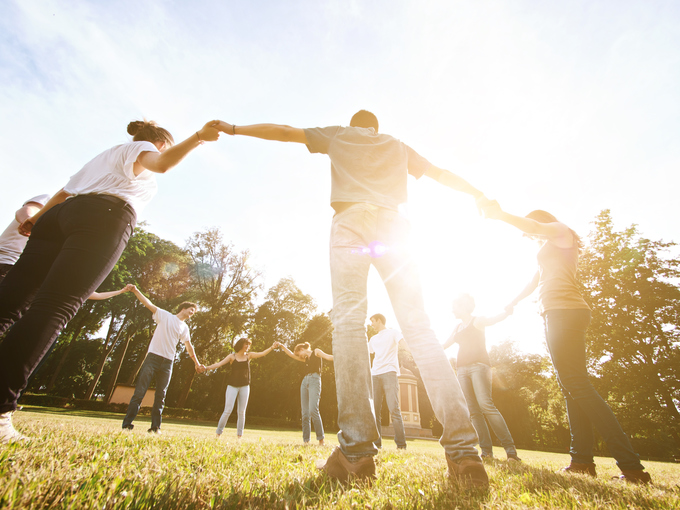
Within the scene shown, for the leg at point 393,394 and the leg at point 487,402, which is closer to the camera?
the leg at point 487,402

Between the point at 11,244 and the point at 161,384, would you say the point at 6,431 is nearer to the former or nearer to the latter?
the point at 11,244

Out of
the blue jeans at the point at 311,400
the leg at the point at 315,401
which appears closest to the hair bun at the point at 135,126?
the blue jeans at the point at 311,400

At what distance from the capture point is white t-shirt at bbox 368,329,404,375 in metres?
7.47

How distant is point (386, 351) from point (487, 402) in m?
2.52

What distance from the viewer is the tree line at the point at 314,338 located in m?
21.9

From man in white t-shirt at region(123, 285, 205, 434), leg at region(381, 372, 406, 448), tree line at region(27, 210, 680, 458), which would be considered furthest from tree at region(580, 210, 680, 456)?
Result: man in white t-shirt at region(123, 285, 205, 434)

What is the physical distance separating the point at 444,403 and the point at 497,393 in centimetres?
3711

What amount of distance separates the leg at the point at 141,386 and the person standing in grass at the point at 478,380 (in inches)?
238

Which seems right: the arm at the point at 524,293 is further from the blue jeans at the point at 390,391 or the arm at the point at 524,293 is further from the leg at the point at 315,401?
the leg at the point at 315,401

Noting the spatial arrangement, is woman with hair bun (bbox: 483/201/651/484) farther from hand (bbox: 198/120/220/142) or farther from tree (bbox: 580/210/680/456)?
tree (bbox: 580/210/680/456)

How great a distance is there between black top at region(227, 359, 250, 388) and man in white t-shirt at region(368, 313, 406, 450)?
3.24 metres

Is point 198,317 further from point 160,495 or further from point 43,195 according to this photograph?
point 160,495

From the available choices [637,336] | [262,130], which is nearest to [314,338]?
[637,336]

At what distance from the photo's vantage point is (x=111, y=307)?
28.8 metres
